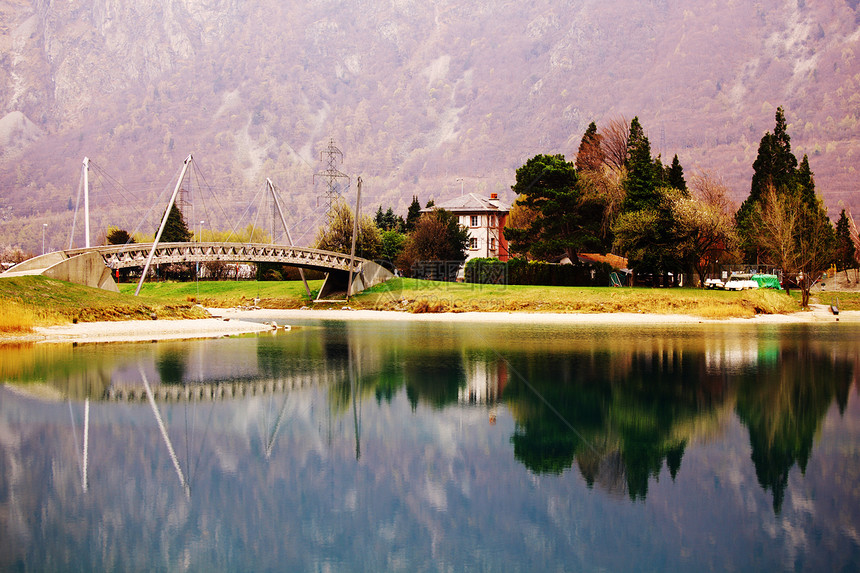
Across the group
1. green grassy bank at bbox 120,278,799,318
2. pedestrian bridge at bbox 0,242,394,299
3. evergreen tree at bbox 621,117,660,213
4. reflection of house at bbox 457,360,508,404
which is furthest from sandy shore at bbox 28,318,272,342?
evergreen tree at bbox 621,117,660,213

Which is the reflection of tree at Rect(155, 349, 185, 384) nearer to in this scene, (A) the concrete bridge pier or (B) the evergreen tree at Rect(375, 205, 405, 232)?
(A) the concrete bridge pier

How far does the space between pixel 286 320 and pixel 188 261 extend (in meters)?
7.81

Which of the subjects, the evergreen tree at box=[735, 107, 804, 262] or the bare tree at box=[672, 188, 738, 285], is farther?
the evergreen tree at box=[735, 107, 804, 262]

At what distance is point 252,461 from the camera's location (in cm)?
1447

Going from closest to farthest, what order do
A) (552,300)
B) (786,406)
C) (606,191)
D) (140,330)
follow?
(786,406) < (140,330) < (552,300) < (606,191)

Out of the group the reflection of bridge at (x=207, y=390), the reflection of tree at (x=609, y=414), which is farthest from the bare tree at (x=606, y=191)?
the reflection of bridge at (x=207, y=390)

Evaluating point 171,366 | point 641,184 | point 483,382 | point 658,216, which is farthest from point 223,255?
point 483,382

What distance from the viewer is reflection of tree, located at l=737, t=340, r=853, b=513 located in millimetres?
14766

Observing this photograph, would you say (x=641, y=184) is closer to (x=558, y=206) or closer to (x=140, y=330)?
(x=558, y=206)

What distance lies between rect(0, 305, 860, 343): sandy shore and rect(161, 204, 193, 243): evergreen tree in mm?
45650

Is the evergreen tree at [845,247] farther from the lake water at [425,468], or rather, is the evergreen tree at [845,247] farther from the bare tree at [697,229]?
the lake water at [425,468]

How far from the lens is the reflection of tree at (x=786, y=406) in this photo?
581 inches

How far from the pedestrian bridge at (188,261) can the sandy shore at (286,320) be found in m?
4.32

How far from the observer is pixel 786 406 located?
20.7 meters
